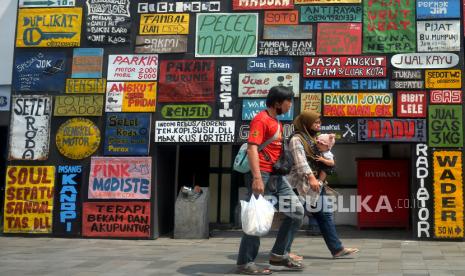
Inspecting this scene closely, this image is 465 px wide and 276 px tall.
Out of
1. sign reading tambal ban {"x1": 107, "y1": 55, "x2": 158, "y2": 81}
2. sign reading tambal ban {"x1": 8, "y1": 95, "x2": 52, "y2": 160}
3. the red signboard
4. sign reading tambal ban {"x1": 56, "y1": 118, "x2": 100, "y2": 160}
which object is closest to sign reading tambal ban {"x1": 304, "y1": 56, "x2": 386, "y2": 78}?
the red signboard

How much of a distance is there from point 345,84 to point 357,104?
0.39 meters

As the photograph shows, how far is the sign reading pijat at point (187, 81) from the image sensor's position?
9.98 m

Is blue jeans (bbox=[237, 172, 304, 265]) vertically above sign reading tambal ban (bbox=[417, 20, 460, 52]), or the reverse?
sign reading tambal ban (bbox=[417, 20, 460, 52])

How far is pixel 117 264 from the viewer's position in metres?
7.39

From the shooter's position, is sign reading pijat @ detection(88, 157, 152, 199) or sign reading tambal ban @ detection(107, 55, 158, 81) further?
sign reading tambal ban @ detection(107, 55, 158, 81)

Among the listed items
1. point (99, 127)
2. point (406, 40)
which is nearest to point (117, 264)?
point (99, 127)

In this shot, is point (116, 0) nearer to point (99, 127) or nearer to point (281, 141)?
point (99, 127)

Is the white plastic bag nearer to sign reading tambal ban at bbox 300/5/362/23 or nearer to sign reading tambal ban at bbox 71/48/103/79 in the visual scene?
sign reading tambal ban at bbox 300/5/362/23

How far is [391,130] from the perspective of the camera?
30.9ft

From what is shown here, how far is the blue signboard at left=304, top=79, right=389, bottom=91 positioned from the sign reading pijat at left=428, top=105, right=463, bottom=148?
3.03ft

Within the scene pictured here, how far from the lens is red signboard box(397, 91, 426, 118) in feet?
30.8

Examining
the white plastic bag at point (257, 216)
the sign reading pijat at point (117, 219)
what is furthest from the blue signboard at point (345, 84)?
the white plastic bag at point (257, 216)

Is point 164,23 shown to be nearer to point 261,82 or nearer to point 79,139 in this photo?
point 261,82

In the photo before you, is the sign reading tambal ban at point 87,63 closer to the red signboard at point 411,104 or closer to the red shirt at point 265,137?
the red shirt at point 265,137
